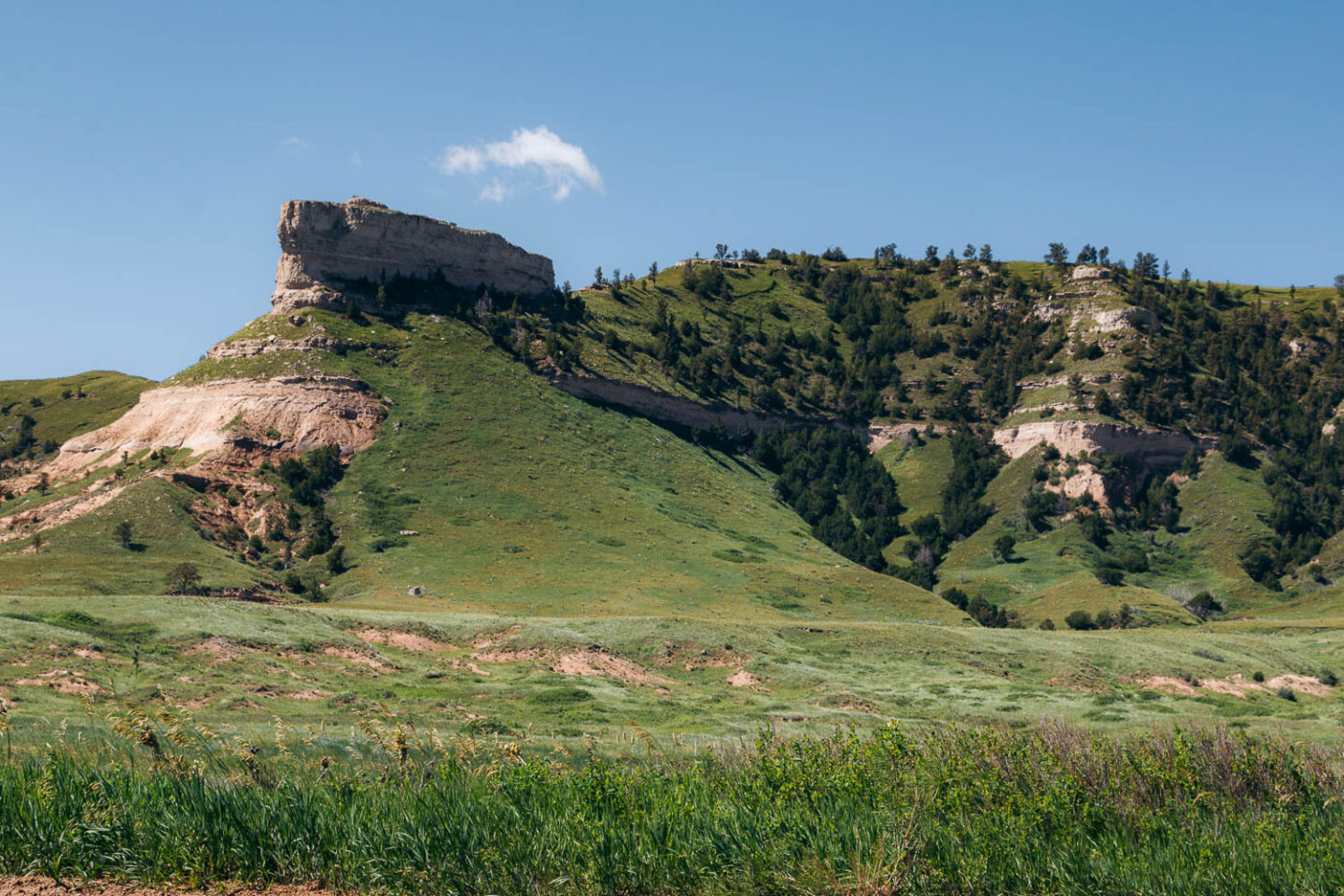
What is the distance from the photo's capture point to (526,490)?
101m

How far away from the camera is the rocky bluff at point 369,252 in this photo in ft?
388

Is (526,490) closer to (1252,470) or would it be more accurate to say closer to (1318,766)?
(1318,766)

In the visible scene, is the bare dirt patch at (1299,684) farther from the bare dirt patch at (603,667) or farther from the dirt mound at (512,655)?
the dirt mound at (512,655)

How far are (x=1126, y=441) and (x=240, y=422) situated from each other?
11286 centimetres

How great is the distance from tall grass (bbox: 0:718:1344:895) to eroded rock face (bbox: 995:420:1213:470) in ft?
425

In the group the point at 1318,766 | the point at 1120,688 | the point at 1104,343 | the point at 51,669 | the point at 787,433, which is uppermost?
the point at 1104,343

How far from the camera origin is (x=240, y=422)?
9775 centimetres

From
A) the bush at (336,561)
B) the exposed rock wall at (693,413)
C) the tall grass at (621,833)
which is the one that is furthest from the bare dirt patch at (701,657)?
the exposed rock wall at (693,413)

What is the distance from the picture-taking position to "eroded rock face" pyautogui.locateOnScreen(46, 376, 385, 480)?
9669cm

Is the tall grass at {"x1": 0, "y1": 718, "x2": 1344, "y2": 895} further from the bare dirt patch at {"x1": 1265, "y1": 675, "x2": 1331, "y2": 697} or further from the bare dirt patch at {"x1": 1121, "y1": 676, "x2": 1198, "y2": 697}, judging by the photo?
the bare dirt patch at {"x1": 1265, "y1": 675, "x2": 1331, "y2": 697}

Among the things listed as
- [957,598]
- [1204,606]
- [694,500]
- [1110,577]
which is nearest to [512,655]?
[694,500]

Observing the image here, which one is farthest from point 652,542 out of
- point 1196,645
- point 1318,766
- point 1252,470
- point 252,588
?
point 1252,470

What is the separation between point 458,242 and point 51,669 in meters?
105

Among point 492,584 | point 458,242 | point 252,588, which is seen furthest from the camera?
point 458,242
